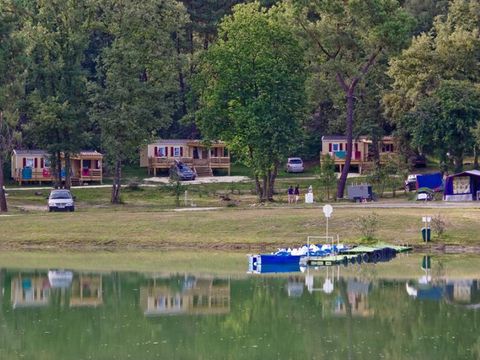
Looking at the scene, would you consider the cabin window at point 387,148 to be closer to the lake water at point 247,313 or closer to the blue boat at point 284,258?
the blue boat at point 284,258

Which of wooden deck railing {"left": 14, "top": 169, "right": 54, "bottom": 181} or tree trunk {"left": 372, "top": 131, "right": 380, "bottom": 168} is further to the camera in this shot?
tree trunk {"left": 372, "top": 131, "right": 380, "bottom": 168}

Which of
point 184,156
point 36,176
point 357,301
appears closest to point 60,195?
point 36,176

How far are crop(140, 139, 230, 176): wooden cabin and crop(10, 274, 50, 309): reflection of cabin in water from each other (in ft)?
183

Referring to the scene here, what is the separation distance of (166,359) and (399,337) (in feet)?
22.2

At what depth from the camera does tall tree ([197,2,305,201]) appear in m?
82.3

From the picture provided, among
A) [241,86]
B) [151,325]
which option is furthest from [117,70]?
[151,325]

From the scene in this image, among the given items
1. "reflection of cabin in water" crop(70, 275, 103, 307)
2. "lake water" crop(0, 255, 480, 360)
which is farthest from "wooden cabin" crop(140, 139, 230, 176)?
"reflection of cabin in water" crop(70, 275, 103, 307)

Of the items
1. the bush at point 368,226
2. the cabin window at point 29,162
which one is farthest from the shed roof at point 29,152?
the bush at point 368,226

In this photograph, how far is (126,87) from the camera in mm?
85000

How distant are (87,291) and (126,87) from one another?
4040cm

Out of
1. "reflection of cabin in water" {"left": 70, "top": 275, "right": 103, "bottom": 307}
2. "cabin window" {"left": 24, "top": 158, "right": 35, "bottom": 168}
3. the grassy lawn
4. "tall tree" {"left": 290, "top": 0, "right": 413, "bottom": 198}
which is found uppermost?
"tall tree" {"left": 290, "top": 0, "right": 413, "bottom": 198}

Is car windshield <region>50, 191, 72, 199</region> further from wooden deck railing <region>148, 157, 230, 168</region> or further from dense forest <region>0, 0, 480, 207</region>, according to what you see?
wooden deck railing <region>148, 157, 230, 168</region>

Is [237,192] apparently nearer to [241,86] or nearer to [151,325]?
[241,86]

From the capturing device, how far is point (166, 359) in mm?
30875
